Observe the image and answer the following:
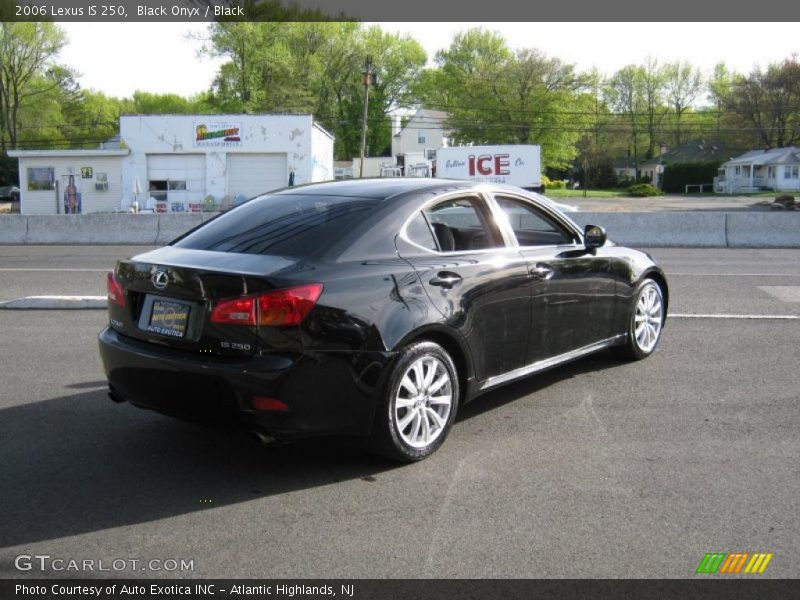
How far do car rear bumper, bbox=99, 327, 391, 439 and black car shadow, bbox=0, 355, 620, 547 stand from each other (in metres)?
0.16

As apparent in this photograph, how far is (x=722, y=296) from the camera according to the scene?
34.1 ft

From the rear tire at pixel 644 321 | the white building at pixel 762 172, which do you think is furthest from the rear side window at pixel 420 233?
the white building at pixel 762 172

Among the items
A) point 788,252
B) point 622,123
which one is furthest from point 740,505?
point 622,123

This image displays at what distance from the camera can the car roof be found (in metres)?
5.04

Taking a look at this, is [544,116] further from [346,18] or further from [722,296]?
[722,296]

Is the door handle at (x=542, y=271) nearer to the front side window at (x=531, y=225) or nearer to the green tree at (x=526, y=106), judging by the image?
the front side window at (x=531, y=225)

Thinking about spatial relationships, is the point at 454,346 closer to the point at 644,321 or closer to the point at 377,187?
the point at 377,187

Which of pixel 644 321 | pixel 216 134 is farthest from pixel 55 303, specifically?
pixel 216 134

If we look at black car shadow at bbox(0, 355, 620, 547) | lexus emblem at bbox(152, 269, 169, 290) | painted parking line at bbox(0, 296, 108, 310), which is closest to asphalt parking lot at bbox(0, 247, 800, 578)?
black car shadow at bbox(0, 355, 620, 547)

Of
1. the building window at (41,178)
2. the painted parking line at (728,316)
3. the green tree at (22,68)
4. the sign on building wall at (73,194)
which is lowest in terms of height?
the painted parking line at (728,316)

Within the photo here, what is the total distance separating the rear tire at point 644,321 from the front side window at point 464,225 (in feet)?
5.90

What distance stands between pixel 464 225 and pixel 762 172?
8172 cm

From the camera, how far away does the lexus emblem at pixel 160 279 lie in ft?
14.2

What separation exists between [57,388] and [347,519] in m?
3.23
